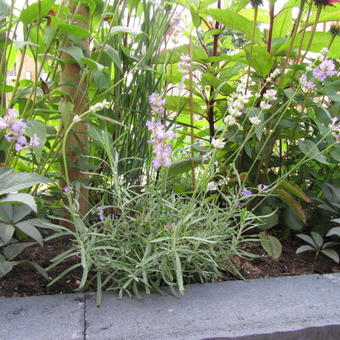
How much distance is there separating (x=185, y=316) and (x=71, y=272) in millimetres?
351

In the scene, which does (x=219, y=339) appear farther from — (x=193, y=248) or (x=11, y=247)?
(x=11, y=247)

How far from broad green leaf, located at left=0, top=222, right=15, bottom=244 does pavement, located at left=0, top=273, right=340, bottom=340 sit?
13cm

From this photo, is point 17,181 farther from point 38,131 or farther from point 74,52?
point 74,52

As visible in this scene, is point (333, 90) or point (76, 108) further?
point (333, 90)

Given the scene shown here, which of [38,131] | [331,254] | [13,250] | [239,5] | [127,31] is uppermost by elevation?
[239,5]

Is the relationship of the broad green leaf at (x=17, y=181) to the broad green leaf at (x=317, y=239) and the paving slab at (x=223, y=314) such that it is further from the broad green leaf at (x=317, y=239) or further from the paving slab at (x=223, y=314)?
the broad green leaf at (x=317, y=239)

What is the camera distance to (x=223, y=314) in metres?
0.86

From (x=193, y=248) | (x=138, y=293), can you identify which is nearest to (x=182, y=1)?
(x=193, y=248)

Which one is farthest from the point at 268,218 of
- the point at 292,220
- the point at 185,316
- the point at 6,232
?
the point at 6,232

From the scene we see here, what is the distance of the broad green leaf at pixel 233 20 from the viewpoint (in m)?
1.25

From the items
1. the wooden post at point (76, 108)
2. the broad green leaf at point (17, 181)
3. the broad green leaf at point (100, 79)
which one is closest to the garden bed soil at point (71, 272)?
the wooden post at point (76, 108)

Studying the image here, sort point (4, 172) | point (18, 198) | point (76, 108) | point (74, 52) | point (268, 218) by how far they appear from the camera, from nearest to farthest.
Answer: point (18, 198)
point (4, 172)
point (74, 52)
point (76, 108)
point (268, 218)

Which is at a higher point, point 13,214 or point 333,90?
point 333,90

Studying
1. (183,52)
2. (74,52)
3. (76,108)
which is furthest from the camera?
(183,52)
